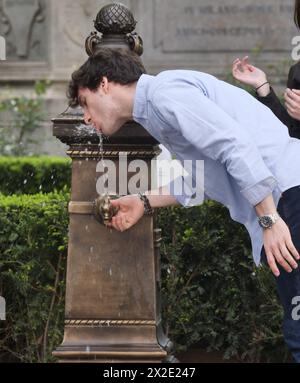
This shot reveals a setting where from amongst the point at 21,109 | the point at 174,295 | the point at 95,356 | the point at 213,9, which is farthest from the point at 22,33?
the point at 95,356

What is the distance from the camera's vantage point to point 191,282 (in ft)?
17.1

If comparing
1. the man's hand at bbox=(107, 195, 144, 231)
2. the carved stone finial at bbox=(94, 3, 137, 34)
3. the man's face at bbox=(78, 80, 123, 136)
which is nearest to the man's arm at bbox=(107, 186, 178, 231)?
the man's hand at bbox=(107, 195, 144, 231)

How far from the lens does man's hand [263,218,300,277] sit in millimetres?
3404

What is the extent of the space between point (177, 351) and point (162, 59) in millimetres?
6818

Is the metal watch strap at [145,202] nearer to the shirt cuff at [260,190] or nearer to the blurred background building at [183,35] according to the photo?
the shirt cuff at [260,190]

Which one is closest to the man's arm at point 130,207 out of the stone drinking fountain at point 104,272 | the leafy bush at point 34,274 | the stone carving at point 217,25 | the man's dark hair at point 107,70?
the stone drinking fountain at point 104,272

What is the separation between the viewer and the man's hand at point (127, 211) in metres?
4.09

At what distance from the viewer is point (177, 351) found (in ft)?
17.1

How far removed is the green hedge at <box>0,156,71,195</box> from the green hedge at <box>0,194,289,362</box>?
2899 millimetres

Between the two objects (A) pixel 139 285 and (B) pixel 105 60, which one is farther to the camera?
(A) pixel 139 285

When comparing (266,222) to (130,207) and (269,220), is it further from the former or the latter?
(130,207)

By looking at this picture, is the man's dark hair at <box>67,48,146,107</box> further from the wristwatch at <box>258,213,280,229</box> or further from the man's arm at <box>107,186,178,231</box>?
the wristwatch at <box>258,213,280,229</box>

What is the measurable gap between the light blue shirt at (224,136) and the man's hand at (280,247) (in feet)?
0.37
